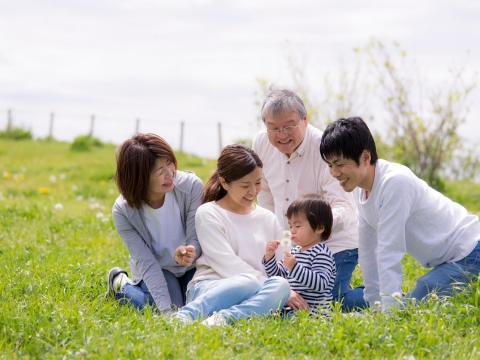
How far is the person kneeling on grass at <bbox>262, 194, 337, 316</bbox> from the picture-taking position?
431 centimetres

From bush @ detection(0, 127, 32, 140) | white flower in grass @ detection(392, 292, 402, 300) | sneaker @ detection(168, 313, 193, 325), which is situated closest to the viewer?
sneaker @ detection(168, 313, 193, 325)

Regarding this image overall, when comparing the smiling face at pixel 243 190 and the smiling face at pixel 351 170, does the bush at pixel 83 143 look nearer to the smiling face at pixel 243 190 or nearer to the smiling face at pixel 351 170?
the smiling face at pixel 243 190

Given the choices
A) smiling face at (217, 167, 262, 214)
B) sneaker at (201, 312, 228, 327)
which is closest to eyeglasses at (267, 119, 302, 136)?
smiling face at (217, 167, 262, 214)

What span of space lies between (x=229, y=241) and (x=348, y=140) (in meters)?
1.06

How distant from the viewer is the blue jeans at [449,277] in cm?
414

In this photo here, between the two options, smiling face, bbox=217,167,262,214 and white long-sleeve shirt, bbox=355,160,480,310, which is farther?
smiling face, bbox=217,167,262,214

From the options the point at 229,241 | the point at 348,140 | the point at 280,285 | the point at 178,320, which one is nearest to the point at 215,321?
the point at 178,320

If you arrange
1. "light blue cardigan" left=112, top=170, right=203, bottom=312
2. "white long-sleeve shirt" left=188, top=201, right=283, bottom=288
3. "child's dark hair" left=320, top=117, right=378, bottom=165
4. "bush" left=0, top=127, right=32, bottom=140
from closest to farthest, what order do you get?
"child's dark hair" left=320, top=117, right=378, bottom=165 < "white long-sleeve shirt" left=188, top=201, right=283, bottom=288 < "light blue cardigan" left=112, top=170, right=203, bottom=312 < "bush" left=0, top=127, right=32, bottom=140

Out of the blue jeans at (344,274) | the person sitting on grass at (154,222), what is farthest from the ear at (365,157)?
the person sitting on grass at (154,222)

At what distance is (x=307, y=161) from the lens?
512cm

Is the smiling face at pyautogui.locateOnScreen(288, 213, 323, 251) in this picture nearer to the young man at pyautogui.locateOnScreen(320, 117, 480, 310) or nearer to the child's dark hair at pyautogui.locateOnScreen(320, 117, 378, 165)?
the young man at pyautogui.locateOnScreen(320, 117, 480, 310)

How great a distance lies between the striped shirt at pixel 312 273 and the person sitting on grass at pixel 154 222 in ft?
1.78

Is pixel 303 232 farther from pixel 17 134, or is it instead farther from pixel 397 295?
pixel 17 134

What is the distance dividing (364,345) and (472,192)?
11.4m
